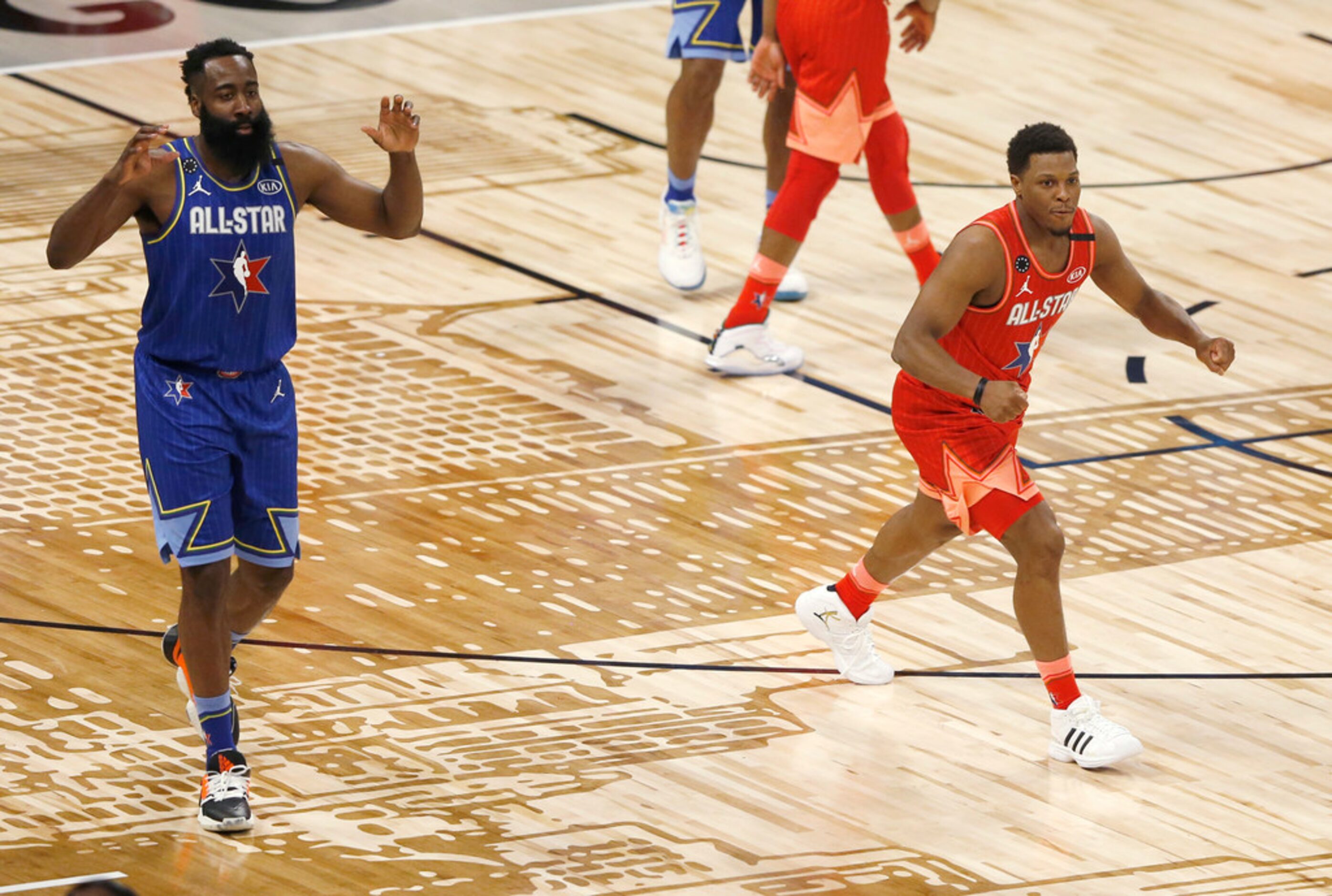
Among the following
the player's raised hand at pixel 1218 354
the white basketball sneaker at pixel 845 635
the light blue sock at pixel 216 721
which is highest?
the player's raised hand at pixel 1218 354

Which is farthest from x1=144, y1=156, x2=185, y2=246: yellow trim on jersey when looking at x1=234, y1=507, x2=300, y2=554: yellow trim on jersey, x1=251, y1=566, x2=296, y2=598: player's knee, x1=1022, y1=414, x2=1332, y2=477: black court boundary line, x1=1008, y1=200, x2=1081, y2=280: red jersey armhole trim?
x1=1022, y1=414, x2=1332, y2=477: black court boundary line

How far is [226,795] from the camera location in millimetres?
4988

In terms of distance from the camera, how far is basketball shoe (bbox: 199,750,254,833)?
4.97 m

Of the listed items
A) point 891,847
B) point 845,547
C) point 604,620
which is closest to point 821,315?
point 845,547

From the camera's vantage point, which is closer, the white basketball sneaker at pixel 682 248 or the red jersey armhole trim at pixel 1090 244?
the red jersey armhole trim at pixel 1090 244

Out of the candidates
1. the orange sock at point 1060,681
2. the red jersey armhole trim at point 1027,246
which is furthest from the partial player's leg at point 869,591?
the red jersey armhole trim at point 1027,246

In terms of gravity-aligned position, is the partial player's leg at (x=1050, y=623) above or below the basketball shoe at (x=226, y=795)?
above

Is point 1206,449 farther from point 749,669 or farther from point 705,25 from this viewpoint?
point 705,25

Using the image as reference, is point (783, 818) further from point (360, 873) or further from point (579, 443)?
point (579, 443)

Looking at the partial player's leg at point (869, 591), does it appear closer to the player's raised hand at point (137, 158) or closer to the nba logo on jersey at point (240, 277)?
the nba logo on jersey at point (240, 277)

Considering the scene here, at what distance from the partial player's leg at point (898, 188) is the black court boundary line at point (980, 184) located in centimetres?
174

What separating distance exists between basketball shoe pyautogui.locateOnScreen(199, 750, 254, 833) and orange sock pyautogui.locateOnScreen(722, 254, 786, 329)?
3.09 m

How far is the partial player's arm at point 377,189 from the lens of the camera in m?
5.01

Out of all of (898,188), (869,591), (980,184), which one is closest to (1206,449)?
(898,188)
